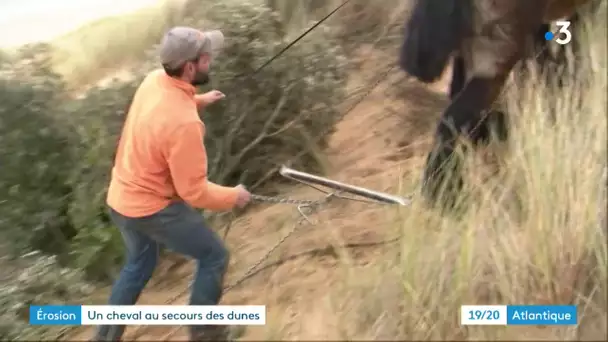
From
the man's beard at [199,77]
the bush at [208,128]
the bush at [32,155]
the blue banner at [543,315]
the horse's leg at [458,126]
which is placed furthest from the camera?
the bush at [32,155]

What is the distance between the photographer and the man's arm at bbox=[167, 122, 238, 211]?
3.92 ft

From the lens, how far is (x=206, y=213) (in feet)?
4.54

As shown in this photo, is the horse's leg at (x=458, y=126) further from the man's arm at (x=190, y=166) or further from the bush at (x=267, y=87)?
the man's arm at (x=190, y=166)

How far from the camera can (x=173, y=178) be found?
123 centimetres

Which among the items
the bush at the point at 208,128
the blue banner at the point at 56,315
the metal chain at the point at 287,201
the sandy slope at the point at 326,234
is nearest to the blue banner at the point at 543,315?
the sandy slope at the point at 326,234

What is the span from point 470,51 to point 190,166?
2.11 feet

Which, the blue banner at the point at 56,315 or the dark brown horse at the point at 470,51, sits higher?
the dark brown horse at the point at 470,51

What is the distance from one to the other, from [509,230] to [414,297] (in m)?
0.21

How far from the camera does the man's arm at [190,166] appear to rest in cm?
120

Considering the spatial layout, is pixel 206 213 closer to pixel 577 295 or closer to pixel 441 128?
pixel 441 128

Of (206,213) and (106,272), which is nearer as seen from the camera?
(206,213)

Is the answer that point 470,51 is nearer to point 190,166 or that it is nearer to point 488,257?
point 488,257

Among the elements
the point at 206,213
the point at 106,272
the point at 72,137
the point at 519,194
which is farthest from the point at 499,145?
the point at 72,137

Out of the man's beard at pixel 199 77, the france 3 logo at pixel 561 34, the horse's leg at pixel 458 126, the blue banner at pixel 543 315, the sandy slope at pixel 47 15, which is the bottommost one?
the blue banner at pixel 543 315
